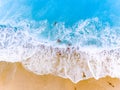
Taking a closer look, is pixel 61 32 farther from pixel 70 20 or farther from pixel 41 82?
pixel 41 82

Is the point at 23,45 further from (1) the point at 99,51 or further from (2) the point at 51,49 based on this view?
(1) the point at 99,51

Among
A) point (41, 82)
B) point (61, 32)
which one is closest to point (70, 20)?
point (61, 32)

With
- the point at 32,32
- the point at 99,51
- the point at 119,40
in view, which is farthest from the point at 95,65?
the point at 32,32

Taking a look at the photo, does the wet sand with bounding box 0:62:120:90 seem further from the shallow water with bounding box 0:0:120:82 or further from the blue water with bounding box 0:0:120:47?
the blue water with bounding box 0:0:120:47

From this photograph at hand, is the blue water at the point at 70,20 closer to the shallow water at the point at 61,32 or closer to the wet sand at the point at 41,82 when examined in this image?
the shallow water at the point at 61,32

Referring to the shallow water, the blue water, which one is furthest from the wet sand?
the blue water
